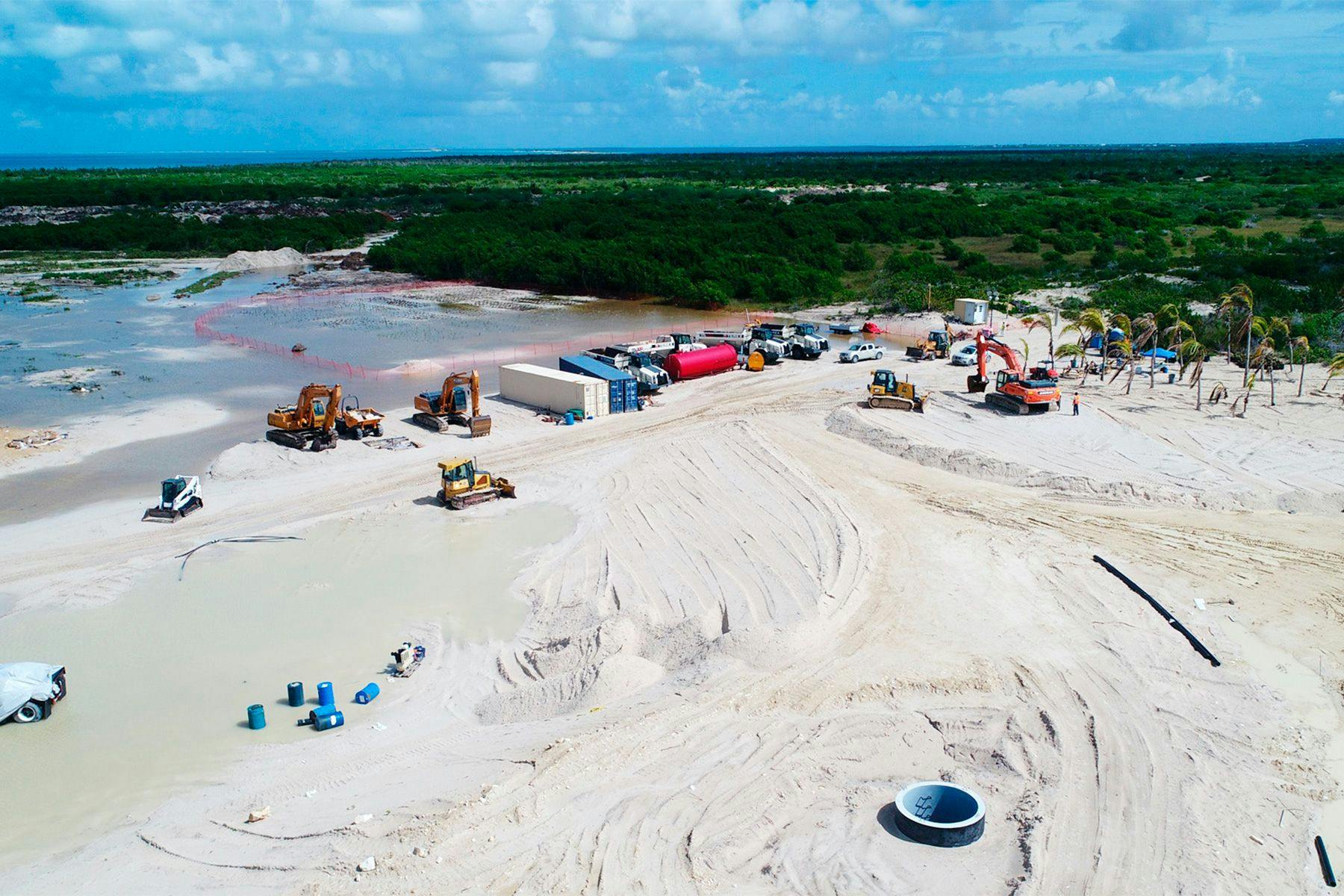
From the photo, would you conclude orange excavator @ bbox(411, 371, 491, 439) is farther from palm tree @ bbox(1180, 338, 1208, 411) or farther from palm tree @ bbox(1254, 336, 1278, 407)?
palm tree @ bbox(1254, 336, 1278, 407)

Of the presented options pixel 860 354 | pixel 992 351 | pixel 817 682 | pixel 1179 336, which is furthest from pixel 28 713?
pixel 1179 336

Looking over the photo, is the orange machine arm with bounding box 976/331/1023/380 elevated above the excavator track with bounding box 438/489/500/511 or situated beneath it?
elevated above

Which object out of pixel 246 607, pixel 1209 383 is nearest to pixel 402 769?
pixel 246 607

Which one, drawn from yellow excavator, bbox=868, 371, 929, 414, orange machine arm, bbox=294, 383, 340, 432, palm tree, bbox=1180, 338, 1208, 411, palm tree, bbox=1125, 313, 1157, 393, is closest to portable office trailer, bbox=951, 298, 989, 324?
palm tree, bbox=1180, 338, 1208, 411

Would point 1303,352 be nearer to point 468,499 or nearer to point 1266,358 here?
point 1266,358

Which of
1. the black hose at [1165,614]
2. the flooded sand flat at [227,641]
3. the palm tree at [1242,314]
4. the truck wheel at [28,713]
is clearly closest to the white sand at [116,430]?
the flooded sand flat at [227,641]

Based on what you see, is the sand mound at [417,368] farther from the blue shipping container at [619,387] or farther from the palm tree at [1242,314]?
the palm tree at [1242,314]
